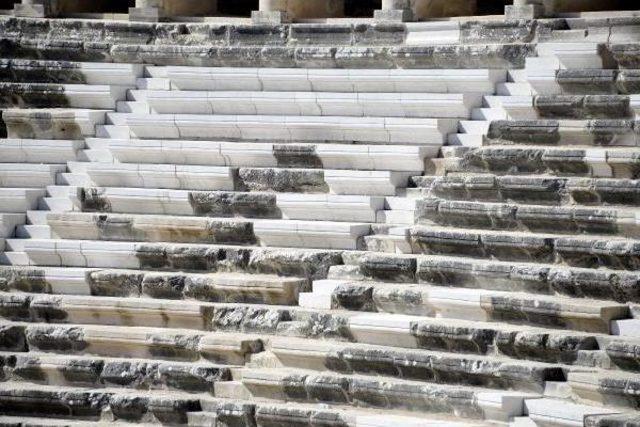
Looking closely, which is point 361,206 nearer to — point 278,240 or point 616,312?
point 278,240

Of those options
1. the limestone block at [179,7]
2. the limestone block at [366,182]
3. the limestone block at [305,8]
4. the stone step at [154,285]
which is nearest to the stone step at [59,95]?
the limestone block at [179,7]

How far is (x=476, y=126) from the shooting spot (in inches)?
784

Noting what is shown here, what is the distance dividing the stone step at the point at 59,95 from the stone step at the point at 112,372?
12.4 ft

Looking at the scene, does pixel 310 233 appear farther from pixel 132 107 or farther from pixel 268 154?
pixel 132 107

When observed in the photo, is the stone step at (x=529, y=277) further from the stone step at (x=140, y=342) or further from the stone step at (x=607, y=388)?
the stone step at (x=140, y=342)

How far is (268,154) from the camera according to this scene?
20.5 meters

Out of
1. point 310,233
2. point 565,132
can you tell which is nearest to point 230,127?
point 310,233

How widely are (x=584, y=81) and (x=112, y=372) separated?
17.5 feet

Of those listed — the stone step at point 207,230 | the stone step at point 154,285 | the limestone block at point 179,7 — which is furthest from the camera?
the limestone block at point 179,7

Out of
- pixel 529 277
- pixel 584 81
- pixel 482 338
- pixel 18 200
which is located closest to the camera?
pixel 482 338

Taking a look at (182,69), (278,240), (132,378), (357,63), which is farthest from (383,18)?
(132,378)

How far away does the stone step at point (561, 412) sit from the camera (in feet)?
51.4

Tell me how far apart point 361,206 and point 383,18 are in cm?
349

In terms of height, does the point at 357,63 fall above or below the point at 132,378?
above
